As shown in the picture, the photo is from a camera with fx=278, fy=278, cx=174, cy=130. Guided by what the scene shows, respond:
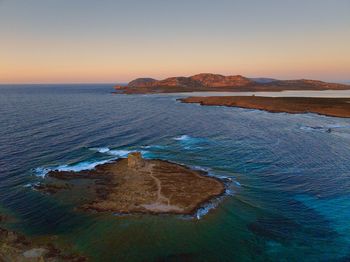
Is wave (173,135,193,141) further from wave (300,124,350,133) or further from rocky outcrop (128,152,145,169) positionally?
wave (300,124,350,133)

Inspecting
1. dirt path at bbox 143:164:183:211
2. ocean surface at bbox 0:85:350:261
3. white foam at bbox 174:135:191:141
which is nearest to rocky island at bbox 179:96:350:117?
ocean surface at bbox 0:85:350:261

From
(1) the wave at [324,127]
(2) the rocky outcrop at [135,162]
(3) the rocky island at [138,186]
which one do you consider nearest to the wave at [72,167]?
(3) the rocky island at [138,186]


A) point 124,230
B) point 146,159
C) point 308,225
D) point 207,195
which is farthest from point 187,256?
point 146,159

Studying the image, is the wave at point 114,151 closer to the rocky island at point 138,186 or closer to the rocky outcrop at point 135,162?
the rocky island at point 138,186

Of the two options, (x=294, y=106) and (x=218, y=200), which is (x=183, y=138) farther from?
(x=294, y=106)

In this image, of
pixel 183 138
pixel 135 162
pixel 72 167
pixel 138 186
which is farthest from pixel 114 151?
pixel 138 186
